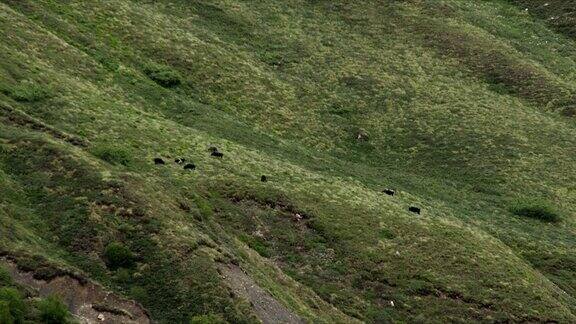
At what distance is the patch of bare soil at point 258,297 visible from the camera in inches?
A: 1443

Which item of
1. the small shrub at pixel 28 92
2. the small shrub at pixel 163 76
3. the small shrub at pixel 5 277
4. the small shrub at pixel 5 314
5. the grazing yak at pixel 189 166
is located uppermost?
the small shrub at pixel 5 314

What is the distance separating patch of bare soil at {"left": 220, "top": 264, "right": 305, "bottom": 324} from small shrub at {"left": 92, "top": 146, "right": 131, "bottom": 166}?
14.0 meters

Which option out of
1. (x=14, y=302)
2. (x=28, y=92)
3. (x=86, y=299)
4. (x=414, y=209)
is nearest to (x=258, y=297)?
(x=86, y=299)

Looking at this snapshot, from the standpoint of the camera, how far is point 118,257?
36500 millimetres

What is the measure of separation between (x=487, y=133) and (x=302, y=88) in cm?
2144

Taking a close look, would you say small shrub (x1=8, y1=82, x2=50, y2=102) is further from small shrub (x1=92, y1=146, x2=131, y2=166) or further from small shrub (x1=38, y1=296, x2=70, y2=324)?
small shrub (x1=38, y1=296, x2=70, y2=324)

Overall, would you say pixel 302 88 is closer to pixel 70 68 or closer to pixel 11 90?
pixel 70 68

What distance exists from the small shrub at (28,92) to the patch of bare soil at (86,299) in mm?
23870

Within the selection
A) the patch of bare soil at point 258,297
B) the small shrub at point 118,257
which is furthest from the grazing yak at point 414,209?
the small shrub at point 118,257

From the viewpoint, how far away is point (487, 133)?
262ft

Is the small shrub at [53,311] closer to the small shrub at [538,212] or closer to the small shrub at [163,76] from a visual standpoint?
the small shrub at [163,76]

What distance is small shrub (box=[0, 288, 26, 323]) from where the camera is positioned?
28750mm

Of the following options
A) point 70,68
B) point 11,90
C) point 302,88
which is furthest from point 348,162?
point 11,90

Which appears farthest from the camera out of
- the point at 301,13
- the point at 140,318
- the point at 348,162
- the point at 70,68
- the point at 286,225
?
the point at 301,13
